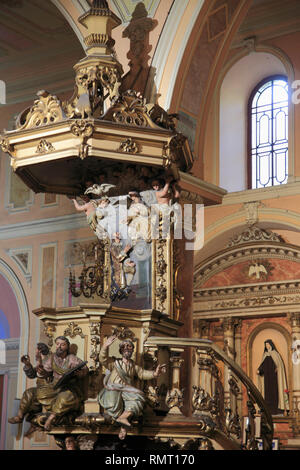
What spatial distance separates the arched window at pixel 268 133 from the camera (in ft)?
45.5

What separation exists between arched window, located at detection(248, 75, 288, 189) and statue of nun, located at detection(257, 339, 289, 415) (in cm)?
273

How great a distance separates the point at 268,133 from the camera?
46.3 ft

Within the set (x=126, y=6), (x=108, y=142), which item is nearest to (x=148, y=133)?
(x=108, y=142)

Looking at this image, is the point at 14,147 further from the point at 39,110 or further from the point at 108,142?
the point at 108,142

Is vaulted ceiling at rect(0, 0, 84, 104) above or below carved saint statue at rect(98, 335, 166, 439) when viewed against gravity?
above

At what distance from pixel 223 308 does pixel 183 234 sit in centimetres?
621

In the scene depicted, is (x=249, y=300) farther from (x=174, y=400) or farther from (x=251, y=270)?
(x=174, y=400)

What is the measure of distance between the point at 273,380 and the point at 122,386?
7558 mm

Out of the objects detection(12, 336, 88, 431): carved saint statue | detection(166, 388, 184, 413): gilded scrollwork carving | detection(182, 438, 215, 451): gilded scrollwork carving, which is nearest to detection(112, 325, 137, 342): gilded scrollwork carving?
detection(12, 336, 88, 431): carved saint statue

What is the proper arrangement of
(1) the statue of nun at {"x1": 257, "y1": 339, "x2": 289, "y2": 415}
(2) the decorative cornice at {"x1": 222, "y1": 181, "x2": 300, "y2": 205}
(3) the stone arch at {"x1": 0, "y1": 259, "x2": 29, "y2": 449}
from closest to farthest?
1. (3) the stone arch at {"x1": 0, "y1": 259, "x2": 29, "y2": 449}
2. (2) the decorative cornice at {"x1": 222, "y1": 181, "x2": 300, "y2": 205}
3. (1) the statue of nun at {"x1": 257, "y1": 339, "x2": 289, "y2": 415}

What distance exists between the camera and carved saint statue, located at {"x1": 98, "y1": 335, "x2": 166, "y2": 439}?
6.47 m

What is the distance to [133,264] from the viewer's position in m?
7.84

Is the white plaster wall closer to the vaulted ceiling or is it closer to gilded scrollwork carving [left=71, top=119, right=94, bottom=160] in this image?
the vaulted ceiling
